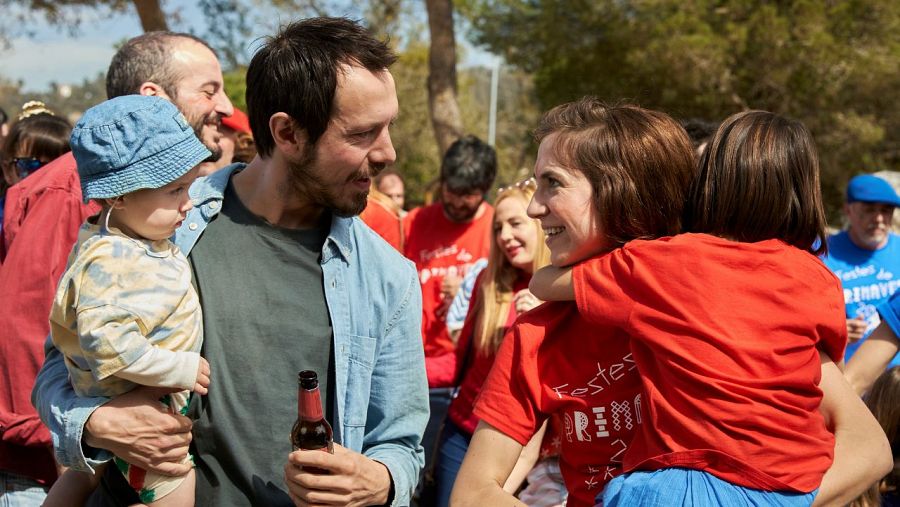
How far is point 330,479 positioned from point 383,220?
4262mm

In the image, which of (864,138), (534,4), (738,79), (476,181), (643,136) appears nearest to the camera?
(643,136)

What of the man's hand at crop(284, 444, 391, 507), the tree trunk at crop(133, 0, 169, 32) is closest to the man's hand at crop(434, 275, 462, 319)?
the man's hand at crop(284, 444, 391, 507)

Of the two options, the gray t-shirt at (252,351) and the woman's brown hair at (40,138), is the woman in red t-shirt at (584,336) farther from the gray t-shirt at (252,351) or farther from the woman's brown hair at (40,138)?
the woman's brown hair at (40,138)

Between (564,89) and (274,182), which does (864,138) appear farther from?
(274,182)

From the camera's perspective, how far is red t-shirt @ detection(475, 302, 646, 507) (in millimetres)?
2102

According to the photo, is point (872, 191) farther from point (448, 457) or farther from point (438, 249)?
point (448, 457)

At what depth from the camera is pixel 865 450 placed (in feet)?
6.95

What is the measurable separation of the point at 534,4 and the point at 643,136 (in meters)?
21.0

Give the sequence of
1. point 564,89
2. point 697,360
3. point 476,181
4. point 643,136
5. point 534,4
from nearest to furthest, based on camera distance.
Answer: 1. point 697,360
2. point 643,136
3. point 476,181
4. point 534,4
5. point 564,89

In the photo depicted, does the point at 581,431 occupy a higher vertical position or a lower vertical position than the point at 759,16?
higher

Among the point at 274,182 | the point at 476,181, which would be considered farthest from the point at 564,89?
the point at 274,182

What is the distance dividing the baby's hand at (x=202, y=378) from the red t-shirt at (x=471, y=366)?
2.14 meters

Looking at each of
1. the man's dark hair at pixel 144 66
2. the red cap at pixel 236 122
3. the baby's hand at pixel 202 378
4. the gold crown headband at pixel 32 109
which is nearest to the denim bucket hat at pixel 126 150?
the baby's hand at pixel 202 378

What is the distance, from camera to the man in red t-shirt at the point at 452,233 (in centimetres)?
599
